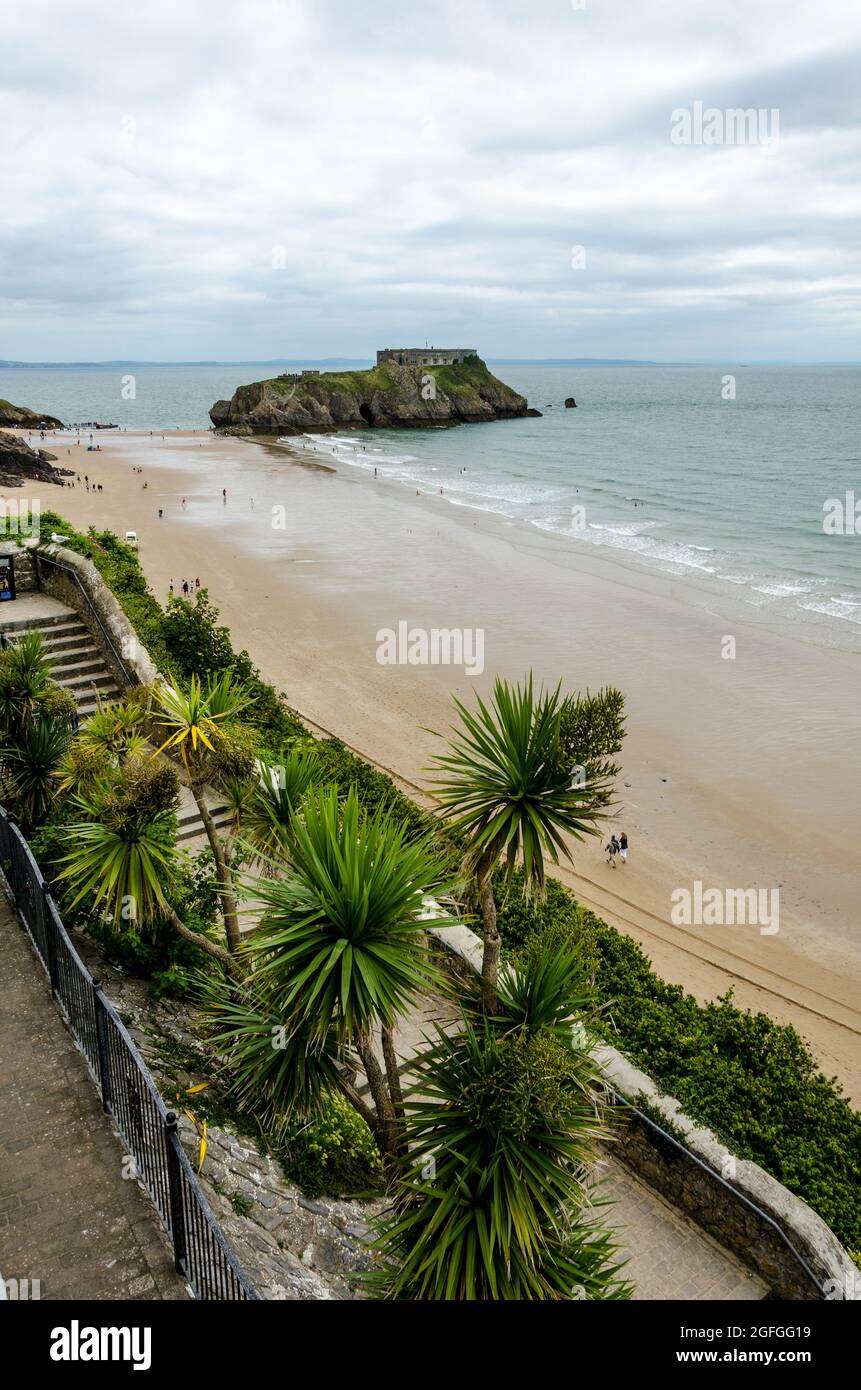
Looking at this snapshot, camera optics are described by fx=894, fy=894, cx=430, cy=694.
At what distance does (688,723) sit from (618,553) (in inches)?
922

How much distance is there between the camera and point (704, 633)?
33625 mm

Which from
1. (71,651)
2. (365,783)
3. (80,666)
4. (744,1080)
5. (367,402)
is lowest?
(744,1080)

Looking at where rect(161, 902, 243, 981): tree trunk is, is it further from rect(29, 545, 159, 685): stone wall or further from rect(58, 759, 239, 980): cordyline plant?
rect(29, 545, 159, 685): stone wall

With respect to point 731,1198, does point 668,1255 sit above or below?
below

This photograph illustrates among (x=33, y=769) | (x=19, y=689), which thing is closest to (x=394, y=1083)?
(x=33, y=769)

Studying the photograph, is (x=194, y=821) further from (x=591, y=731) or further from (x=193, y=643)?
(x=591, y=731)

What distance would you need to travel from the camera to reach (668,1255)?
8820mm

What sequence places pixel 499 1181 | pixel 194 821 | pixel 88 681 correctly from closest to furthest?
pixel 499 1181 → pixel 194 821 → pixel 88 681

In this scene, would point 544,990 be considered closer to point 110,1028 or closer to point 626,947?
point 110,1028

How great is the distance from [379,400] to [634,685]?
112528 mm

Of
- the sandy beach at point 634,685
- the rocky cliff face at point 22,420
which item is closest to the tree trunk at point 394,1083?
the sandy beach at point 634,685

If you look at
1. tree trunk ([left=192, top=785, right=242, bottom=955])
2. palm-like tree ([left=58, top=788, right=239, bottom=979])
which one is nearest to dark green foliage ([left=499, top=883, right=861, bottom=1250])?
tree trunk ([left=192, top=785, right=242, bottom=955])

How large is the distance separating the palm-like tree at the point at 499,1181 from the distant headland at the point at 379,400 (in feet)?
391

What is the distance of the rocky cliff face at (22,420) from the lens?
125m
